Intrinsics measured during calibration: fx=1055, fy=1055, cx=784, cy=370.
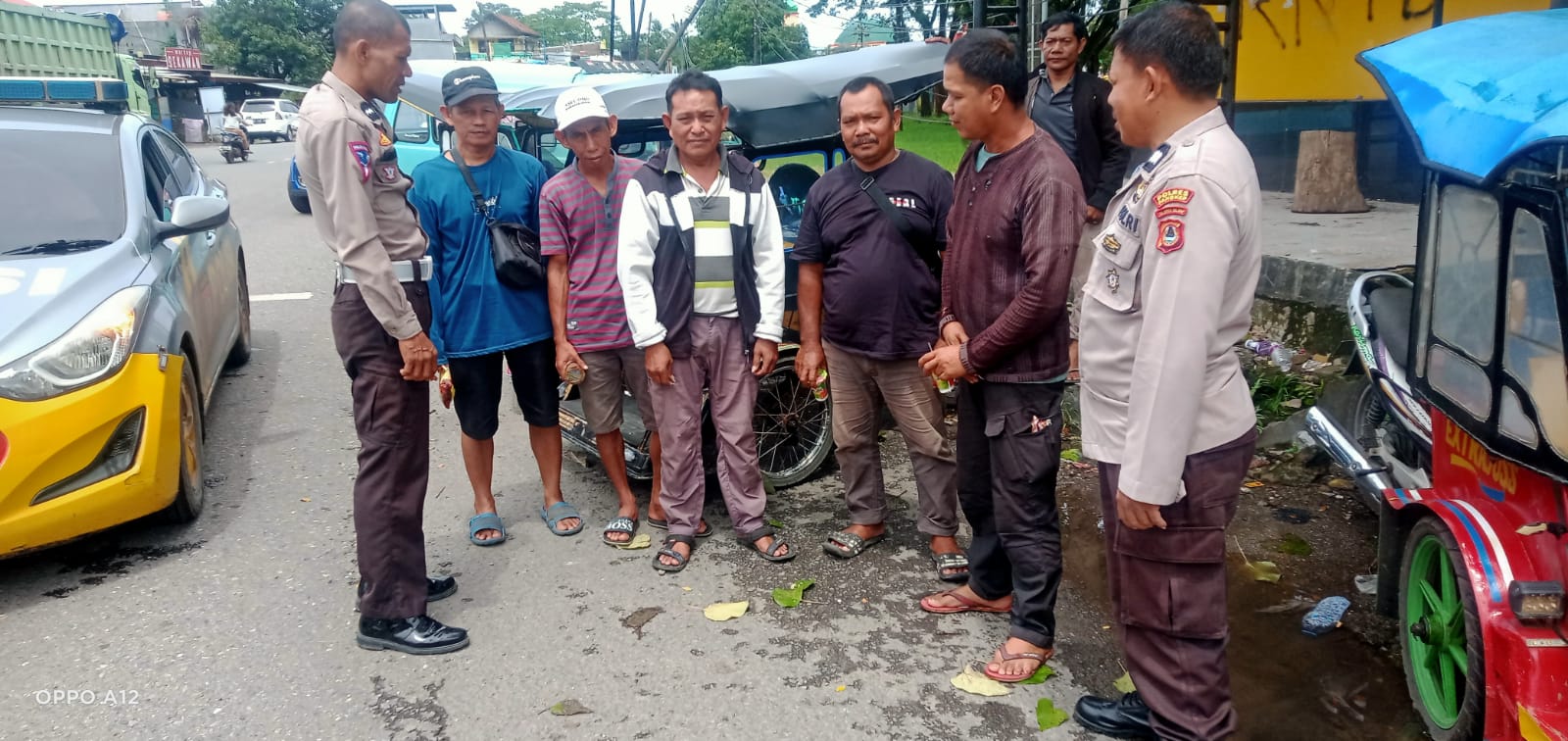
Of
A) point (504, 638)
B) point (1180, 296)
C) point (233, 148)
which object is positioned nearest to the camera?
point (1180, 296)

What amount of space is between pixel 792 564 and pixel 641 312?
1.12 meters

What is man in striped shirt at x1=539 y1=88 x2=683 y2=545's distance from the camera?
397 cm

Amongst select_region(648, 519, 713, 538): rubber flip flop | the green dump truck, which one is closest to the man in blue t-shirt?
select_region(648, 519, 713, 538): rubber flip flop

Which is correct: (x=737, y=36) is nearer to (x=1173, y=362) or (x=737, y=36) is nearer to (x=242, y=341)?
(x=242, y=341)

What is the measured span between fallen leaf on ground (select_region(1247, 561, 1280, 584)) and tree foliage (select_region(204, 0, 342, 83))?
178ft

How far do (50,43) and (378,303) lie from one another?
11697mm

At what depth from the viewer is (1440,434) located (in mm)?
2986

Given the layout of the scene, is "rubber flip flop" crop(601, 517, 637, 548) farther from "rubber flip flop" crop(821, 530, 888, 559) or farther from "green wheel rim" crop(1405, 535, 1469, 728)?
"green wheel rim" crop(1405, 535, 1469, 728)

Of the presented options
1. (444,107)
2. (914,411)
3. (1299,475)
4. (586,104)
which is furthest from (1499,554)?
(444,107)

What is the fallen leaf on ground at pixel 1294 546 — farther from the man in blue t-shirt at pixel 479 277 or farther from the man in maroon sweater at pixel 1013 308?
the man in blue t-shirt at pixel 479 277

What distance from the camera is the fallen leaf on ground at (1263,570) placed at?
3902mm

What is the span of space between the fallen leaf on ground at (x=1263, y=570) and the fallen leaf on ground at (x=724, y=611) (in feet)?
6.23

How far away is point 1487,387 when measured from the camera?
2.64 m

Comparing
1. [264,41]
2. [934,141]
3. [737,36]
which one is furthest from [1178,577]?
[264,41]
